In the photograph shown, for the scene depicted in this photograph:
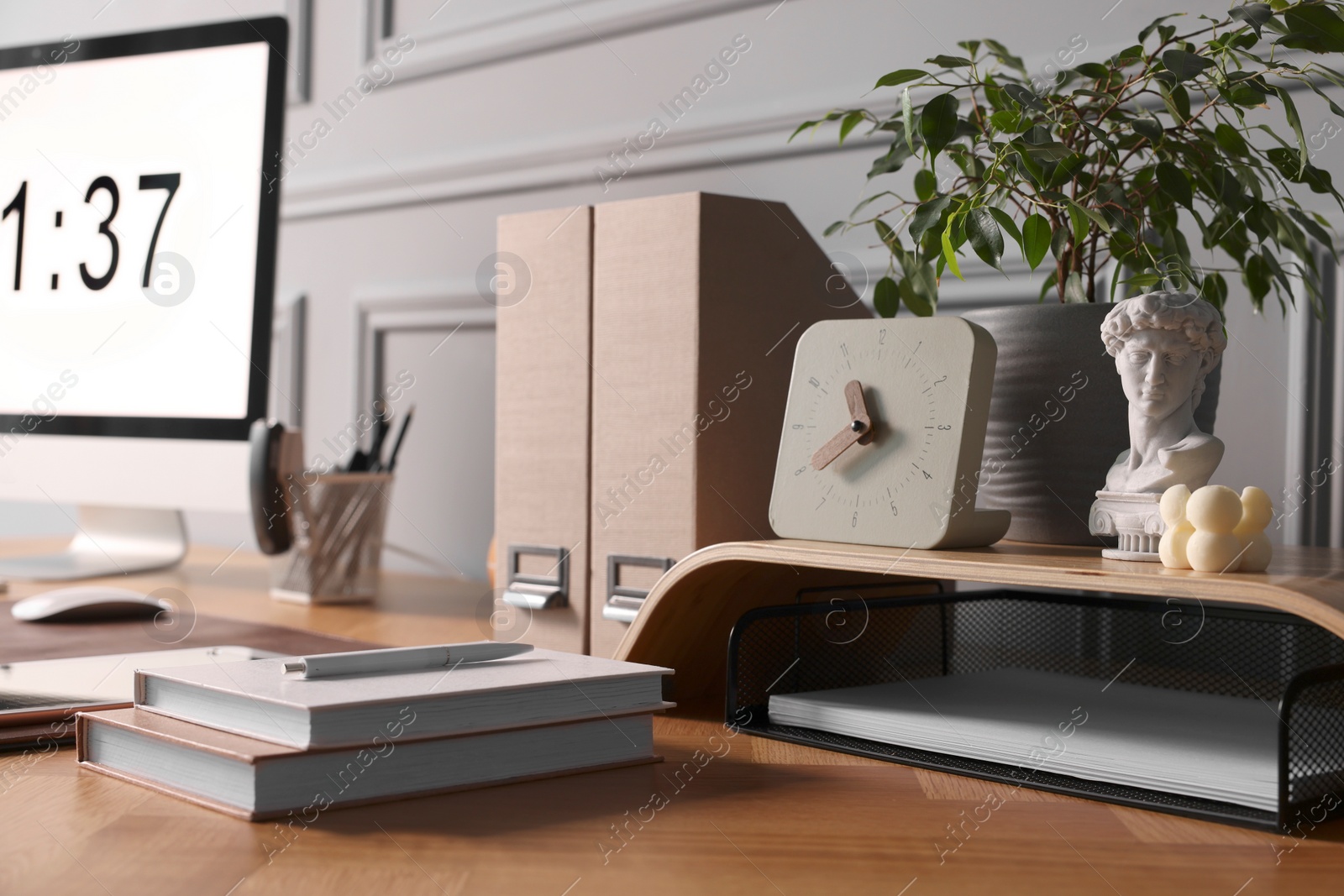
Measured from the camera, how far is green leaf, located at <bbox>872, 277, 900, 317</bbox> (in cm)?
83

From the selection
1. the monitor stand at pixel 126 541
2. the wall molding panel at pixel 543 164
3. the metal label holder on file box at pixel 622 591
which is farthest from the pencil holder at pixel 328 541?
the metal label holder on file box at pixel 622 591

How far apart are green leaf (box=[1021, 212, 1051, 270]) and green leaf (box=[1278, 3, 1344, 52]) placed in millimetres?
164

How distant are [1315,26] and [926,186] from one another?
23 centimetres

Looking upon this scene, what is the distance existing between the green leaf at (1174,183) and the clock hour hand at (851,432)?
0.73ft

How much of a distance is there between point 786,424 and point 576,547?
192mm

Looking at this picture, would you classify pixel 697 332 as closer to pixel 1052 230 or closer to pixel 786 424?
pixel 786 424

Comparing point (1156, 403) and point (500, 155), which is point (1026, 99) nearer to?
point (1156, 403)

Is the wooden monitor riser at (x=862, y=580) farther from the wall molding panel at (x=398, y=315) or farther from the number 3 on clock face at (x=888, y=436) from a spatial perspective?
the wall molding panel at (x=398, y=315)

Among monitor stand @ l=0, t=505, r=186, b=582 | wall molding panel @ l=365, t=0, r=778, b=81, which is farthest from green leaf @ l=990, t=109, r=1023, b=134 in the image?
monitor stand @ l=0, t=505, r=186, b=582

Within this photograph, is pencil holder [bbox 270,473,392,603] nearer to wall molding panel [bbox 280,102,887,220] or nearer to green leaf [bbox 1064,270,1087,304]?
wall molding panel [bbox 280,102,887,220]

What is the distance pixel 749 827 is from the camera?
1.61 ft

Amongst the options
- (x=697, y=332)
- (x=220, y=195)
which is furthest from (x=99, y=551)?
(x=697, y=332)

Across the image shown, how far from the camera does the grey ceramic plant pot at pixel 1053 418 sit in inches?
27.3

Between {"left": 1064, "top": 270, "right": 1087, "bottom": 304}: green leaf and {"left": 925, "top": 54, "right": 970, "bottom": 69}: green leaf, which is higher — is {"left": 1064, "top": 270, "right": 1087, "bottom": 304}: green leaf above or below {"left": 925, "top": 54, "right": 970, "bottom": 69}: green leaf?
below
